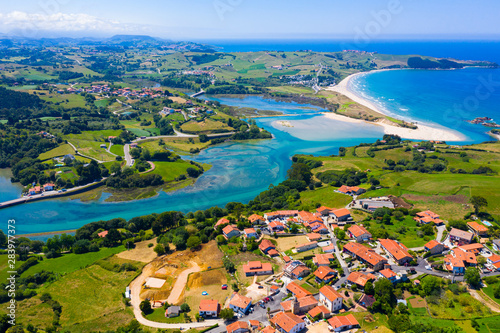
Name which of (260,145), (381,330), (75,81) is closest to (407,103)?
(260,145)

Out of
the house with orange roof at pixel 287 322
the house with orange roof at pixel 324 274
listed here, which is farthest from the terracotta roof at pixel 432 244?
the house with orange roof at pixel 287 322

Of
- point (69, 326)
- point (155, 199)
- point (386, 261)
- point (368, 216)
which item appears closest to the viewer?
point (69, 326)

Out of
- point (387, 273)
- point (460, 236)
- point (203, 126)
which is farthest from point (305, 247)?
point (203, 126)

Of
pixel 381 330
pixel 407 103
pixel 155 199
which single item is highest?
pixel 407 103

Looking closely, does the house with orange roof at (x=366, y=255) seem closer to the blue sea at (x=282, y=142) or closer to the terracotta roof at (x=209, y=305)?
the terracotta roof at (x=209, y=305)

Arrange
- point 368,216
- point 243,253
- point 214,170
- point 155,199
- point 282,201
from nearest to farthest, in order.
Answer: point 243,253, point 368,216, point 282,201, point 155,199, point 214,170

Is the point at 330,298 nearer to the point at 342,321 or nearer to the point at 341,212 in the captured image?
the point at 342,321

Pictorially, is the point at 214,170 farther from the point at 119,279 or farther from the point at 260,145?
the point at 119,279
